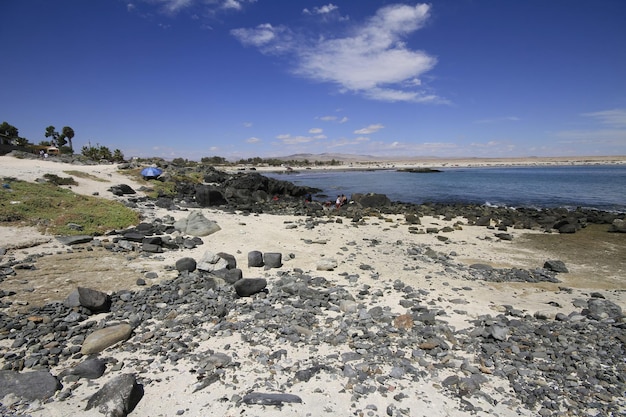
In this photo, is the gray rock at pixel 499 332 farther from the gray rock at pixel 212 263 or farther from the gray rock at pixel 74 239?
the gray rock at pixel 74 239

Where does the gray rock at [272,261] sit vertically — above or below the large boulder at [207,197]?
below

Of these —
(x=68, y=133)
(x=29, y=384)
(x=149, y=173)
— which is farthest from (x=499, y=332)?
(x=68, y=133)

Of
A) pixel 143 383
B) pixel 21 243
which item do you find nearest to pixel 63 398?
pixel 143 383

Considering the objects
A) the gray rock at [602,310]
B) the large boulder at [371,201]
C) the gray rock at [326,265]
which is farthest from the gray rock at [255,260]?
the large boulder at [371,201]

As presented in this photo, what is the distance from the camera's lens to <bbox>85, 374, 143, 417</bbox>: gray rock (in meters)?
4.46

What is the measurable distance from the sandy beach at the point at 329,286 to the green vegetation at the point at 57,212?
96 cm

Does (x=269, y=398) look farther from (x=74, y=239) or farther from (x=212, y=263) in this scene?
(x=74, y=239)

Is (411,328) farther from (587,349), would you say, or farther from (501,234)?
(501,234)

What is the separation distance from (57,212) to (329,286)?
12.8 meters

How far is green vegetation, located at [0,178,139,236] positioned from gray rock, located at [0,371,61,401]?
28.6 feet

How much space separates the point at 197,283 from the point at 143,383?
4107mm

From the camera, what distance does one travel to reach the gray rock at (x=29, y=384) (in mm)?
4668

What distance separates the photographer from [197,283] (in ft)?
29.9

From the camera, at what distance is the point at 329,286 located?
948cm
